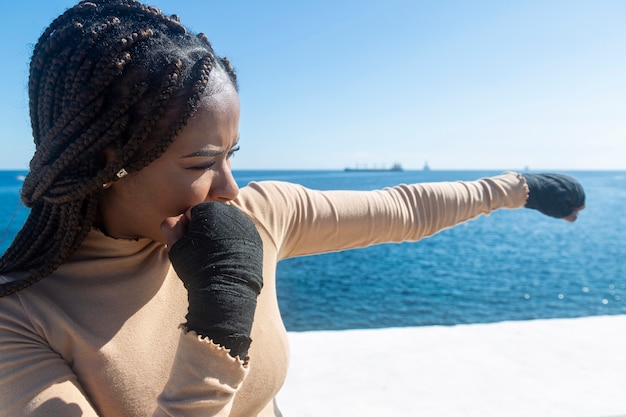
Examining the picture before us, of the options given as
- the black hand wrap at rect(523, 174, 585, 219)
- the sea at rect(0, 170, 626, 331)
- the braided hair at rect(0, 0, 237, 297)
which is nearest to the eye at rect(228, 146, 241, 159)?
the braided hair at rect(0, 0, 237, 297)

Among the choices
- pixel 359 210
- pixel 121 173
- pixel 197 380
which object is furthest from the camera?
pixel 359 210

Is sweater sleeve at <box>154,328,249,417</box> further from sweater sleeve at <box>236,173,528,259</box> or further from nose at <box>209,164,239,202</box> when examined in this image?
sweater sleeve at <box>236,173,528,259</box>

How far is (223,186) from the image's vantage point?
114 centimetres

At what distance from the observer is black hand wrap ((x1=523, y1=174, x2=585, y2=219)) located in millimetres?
1889

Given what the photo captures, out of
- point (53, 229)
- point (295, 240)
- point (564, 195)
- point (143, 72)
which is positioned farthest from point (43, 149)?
point (564, 195)

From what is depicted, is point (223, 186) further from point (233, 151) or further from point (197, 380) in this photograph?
point (197, 380)

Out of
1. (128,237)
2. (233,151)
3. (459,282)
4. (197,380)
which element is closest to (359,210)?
(233,151)

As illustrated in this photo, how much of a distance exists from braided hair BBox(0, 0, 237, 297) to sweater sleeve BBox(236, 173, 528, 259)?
406mm

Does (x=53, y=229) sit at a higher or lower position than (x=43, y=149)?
lower

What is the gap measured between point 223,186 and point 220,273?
0.87 feet

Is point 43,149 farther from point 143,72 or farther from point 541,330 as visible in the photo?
point 541,330

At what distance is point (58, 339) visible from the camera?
3.42 ft

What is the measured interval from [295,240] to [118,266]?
562 mm

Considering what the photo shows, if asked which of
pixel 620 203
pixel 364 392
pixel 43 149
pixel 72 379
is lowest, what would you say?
pixel 620 203
